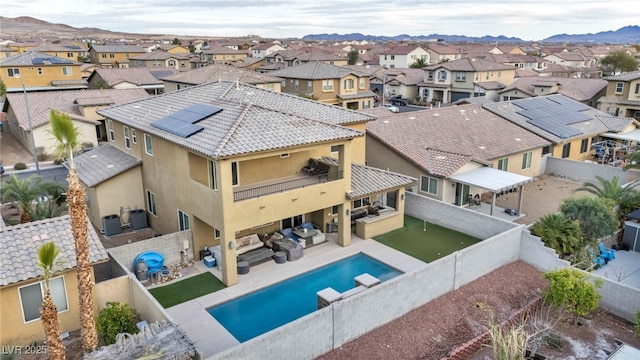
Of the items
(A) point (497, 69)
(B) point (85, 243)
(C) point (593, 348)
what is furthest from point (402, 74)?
(B) point (85, 243)

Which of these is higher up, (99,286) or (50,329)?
(50,329)

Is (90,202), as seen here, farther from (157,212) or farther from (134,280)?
(134,280)

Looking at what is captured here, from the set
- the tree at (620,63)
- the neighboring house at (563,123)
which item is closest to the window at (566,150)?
the neighboring house at (563,123)

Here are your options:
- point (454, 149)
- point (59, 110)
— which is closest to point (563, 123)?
point (454, 149)

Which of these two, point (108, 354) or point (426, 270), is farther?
point (426, 270)

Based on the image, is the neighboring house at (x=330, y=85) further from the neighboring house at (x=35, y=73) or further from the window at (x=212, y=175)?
the window at (x=212, y=175)

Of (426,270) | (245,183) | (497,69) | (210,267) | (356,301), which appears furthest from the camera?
(497,69)
